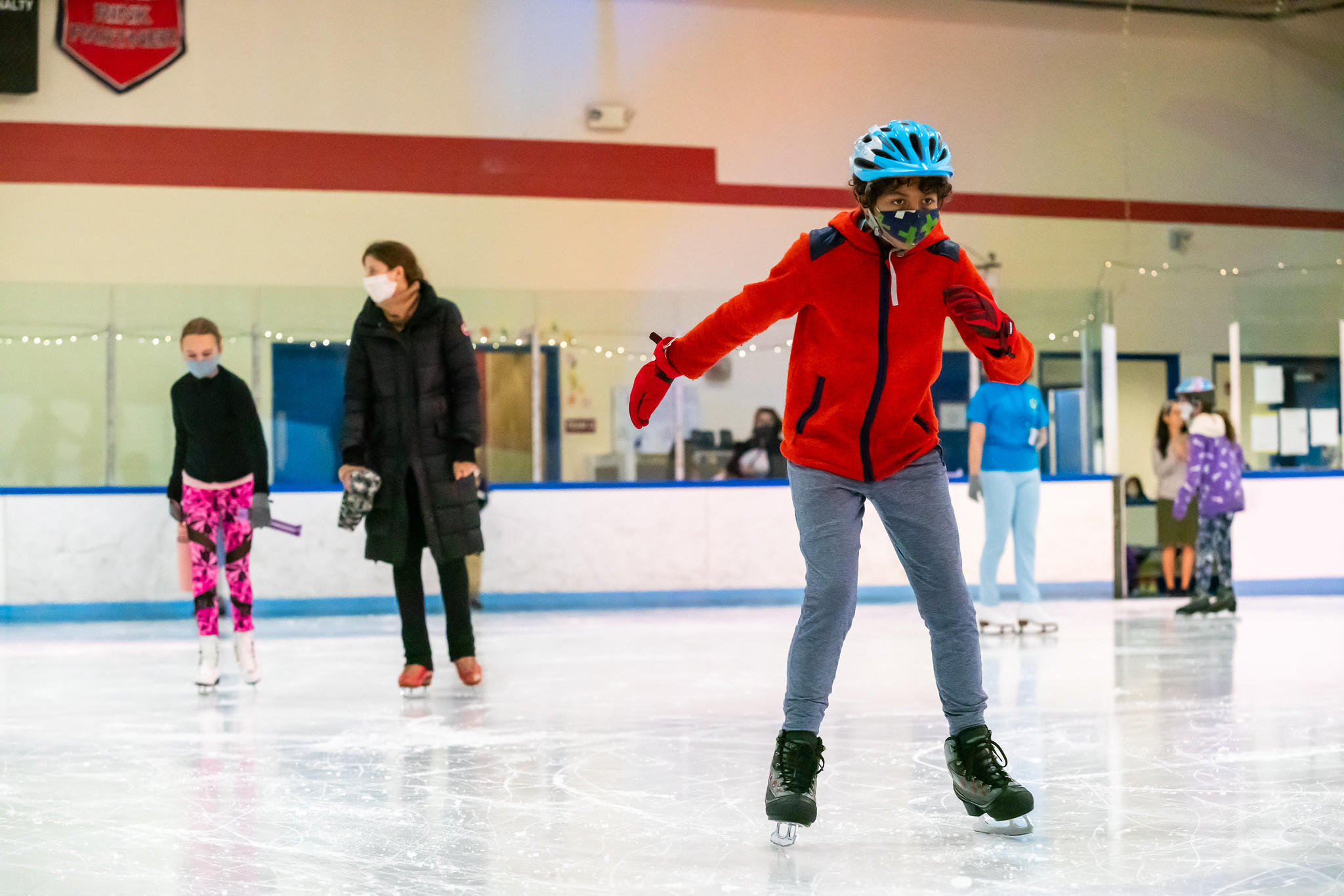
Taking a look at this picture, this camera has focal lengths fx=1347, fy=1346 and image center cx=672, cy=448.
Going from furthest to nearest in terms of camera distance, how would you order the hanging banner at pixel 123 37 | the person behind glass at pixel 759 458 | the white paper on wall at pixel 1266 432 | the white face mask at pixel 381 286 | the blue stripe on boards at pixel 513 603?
the white paper on wall at pixel 1266 432 < the hanging banner at pixel 123 37 < the person behind glass at pixel 759 458 < the blue stripe on boards at pixel 513 603 < the white face mask at pixel 381 286

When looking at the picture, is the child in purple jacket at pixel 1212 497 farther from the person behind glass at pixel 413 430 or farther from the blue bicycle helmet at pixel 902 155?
the blue bicycle helmet at pixel 902 155

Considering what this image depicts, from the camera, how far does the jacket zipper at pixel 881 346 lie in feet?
7.29

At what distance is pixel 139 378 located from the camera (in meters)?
7.91

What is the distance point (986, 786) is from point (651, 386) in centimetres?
87

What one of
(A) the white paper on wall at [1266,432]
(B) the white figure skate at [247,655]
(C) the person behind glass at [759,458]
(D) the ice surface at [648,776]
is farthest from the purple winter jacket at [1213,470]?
(B) the white figure skate at [247,655]

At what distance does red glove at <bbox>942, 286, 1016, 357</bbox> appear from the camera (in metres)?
2.17

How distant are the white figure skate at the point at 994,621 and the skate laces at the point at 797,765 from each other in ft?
11.9

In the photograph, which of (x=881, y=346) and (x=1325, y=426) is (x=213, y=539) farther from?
(x=1325, y=426)

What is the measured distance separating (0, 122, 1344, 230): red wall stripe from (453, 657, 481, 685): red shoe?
17.6 ft

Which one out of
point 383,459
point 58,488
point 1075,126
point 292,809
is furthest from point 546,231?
point 292,809

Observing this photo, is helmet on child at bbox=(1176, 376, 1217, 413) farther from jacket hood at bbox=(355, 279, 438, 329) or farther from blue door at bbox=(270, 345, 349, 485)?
blue door at bbox=(270, 345, 349, 485)

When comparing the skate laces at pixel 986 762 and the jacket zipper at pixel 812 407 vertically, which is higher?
the jacket zipper at pixel 812 407

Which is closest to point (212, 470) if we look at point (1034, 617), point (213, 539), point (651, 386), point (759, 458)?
point (213, 539)

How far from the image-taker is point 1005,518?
5.74 meters
